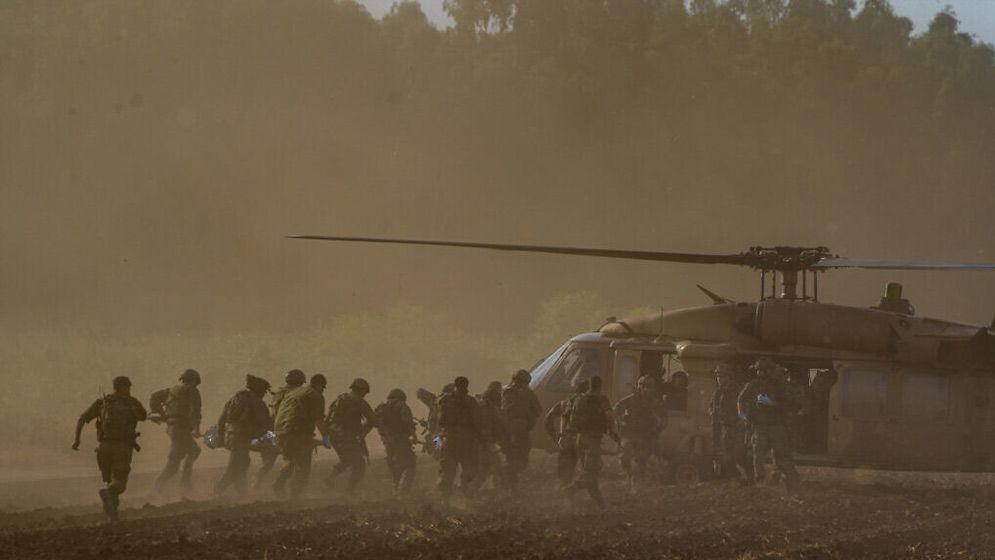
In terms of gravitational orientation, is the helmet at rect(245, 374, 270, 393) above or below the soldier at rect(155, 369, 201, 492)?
above

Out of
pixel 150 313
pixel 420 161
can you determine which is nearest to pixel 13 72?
pixel 150 313

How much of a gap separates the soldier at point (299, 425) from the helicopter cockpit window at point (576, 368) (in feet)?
12.7

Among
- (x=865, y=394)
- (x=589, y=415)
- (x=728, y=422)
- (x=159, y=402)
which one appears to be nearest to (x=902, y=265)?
(x=865, y=394)

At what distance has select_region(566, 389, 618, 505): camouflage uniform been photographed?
16812 millimetres

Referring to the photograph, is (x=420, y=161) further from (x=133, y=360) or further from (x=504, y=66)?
(x=133, y=360)

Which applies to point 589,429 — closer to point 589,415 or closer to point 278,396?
point 589,415

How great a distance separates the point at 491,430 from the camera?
1814 centimetres

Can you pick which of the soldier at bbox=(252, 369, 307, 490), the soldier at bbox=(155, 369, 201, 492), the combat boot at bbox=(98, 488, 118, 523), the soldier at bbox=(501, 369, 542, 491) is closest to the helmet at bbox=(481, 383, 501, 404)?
the soldier at bbox=(501, 369, 542, 491)

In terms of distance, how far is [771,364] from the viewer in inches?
734

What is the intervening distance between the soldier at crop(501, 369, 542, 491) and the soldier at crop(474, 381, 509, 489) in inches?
6.0

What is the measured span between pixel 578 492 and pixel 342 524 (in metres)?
5.57

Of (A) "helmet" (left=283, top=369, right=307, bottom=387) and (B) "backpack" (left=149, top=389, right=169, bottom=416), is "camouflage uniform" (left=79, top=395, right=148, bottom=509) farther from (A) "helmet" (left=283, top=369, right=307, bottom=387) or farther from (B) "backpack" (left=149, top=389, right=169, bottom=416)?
(B) "backpack" (left=149, top=389, right=169, bottom=416)

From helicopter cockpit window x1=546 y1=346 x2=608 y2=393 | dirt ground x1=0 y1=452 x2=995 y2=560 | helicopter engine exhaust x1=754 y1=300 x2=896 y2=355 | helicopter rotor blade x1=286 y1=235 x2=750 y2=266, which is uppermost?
helicopter rotor blade x1=286 y1=235 x2=750 y2=266

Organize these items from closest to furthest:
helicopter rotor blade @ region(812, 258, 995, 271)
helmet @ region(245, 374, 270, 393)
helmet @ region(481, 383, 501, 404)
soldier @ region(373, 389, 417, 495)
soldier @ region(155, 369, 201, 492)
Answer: helicopter rotor blade @ region(812, 258, 995, 271), helmet @ region(481, 383, 501, 404), helmet @ region(245, 374, 270, 393), soldier @ region(373, 389, 417, 495), soldier @ region(155, 369, 201, 492)
